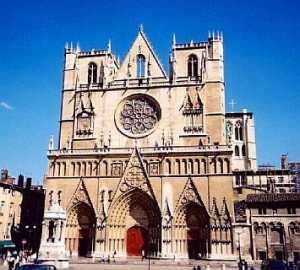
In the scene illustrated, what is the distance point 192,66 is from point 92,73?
458 inches

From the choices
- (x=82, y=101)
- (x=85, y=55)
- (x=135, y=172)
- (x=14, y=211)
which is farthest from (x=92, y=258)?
(x=85, y=55)

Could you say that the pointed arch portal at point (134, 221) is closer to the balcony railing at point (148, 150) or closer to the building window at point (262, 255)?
the balcony railing at point (148, 150)

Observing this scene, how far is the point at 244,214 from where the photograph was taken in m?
39.4

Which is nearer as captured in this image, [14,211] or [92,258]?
[92,258]

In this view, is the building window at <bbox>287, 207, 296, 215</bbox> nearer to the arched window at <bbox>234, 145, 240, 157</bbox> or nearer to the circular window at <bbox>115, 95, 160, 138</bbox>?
the circular window at <bbox>115, 95, 160, 138</bbox>

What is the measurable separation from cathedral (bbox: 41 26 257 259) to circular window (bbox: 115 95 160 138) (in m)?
0.11

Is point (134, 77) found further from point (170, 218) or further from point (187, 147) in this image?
point (170, 218)

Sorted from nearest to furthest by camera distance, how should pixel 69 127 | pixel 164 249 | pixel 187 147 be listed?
pixel 164 249
pixel 187 147
pixel 69 127

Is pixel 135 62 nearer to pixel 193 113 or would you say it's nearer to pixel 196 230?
pixel 193 113

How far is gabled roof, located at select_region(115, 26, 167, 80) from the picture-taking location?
142 feet

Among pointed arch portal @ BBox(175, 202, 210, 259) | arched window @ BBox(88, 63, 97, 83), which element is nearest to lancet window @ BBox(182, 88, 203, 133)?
pointed arch portal @ BBox(175, 202, 210, 259)

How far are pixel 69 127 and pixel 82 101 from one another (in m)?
3.25

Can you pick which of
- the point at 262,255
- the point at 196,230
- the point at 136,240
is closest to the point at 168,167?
the point at 196,230

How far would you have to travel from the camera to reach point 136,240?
38312mm
